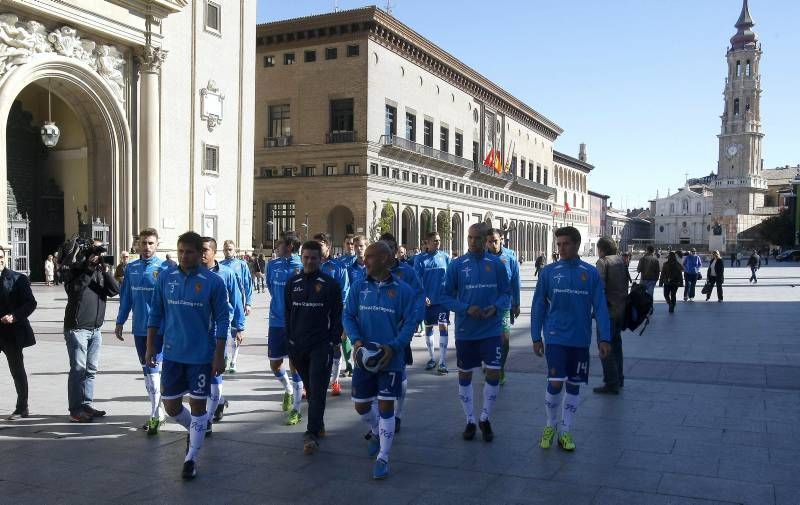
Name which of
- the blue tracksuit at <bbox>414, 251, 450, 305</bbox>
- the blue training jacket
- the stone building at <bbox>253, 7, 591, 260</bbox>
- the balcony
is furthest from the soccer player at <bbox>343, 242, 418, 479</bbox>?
the balcony

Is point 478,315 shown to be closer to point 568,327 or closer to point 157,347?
point 568,327

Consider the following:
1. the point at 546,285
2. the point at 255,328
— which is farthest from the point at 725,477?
the point at 255,328

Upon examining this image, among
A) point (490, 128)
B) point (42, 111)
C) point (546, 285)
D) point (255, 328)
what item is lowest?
point (255, 328)

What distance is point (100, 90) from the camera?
24.8 metres

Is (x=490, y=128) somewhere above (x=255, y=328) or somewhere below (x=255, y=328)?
above

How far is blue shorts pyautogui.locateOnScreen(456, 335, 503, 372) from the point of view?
6.32 metres

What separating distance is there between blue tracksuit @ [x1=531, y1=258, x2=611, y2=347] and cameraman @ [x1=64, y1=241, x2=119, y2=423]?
444cm

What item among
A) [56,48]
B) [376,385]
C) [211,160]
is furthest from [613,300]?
[211,160]

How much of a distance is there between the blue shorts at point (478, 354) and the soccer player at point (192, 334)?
2218mm

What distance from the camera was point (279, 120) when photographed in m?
50.6

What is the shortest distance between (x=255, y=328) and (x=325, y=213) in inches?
1300

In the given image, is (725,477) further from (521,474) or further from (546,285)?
(546,285)

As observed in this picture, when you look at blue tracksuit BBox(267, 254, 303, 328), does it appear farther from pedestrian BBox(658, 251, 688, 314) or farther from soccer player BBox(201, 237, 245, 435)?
pedestrian BBox(658, 251, 688, 314)

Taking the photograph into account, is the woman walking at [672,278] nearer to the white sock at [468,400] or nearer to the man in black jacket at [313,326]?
the white sock at [468,400]
